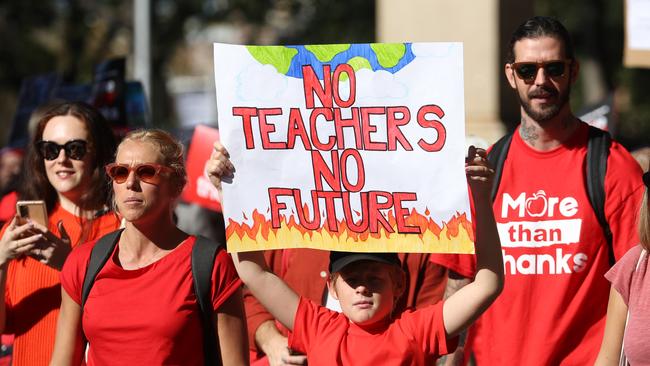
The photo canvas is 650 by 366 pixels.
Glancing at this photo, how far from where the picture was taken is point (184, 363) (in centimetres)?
427

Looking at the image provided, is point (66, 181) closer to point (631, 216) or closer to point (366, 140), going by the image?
point (366, 140)

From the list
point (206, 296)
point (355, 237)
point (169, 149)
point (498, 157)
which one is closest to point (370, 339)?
point (355, 237)

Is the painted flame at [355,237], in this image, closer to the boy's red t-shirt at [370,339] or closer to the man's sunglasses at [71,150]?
the boy's red t-shirt at [370,339]

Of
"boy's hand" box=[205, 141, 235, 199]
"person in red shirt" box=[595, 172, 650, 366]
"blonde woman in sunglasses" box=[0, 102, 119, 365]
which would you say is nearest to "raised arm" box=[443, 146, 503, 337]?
"person in red shirt" box=[595, 172, 650, 366]

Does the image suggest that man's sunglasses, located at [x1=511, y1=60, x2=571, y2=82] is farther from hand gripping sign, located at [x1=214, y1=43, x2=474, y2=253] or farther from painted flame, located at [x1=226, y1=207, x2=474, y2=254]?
painted flame, located at [x1=226, y1=207, x2=474, y2=254]

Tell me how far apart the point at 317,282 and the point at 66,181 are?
114 cm

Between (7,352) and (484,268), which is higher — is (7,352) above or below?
below

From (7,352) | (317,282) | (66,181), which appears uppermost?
(66,181)

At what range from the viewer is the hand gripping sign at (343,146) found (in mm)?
4121

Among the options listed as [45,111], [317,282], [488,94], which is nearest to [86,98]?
[488,94]

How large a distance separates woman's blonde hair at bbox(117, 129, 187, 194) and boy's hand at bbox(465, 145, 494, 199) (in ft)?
3.53

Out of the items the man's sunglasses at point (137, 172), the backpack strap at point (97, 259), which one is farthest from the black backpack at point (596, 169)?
the backpack strap at point (97, 259)

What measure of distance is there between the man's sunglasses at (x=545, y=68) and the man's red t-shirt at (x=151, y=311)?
1411mm

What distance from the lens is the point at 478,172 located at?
4.03 metres
